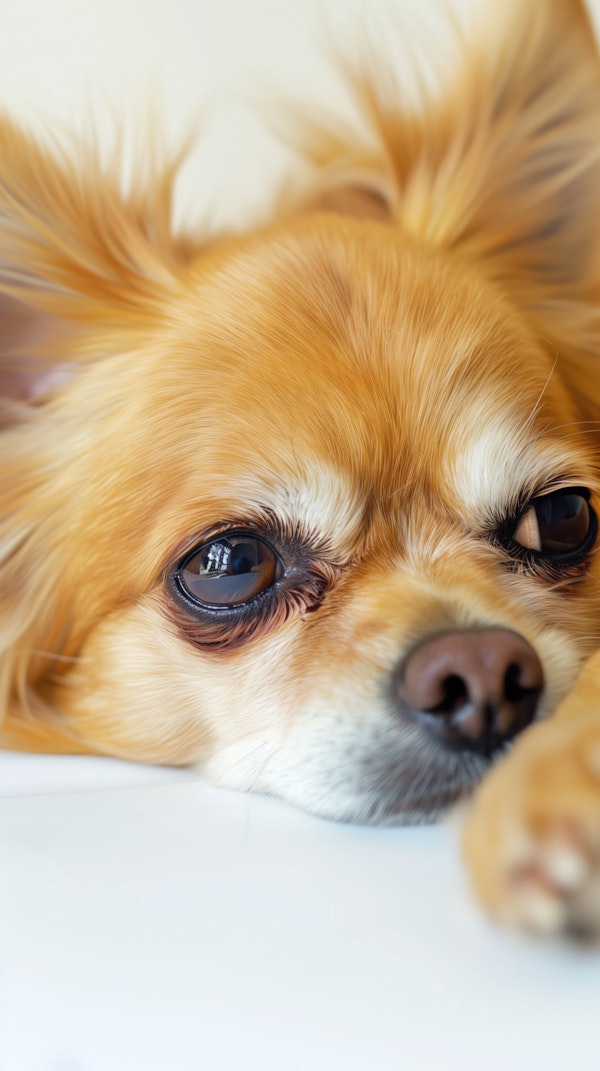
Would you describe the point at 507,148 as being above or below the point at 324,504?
above

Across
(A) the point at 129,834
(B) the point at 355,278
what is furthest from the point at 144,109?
(A) the point at 129,834

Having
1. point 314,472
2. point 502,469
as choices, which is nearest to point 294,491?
point 314,472

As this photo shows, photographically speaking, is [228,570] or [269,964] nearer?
[269,964]

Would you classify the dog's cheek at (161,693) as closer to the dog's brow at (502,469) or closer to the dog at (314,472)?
the dog at (314,472)

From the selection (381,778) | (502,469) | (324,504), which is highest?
(502,469)

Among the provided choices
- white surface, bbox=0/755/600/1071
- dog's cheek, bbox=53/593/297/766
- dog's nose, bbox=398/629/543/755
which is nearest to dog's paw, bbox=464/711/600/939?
white surface, bbox=0/755/600/1071

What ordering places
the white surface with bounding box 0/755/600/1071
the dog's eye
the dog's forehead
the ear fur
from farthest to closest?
the ear fur
the dog's eye
the dog's forehead
the white surface with bounding box 0/755/600/1071

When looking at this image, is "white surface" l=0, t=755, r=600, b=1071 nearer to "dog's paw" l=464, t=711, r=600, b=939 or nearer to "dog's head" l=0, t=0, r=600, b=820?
"dog's paw" l=464, t=711, r=600, b=939

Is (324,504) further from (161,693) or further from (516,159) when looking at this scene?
(516,159)
